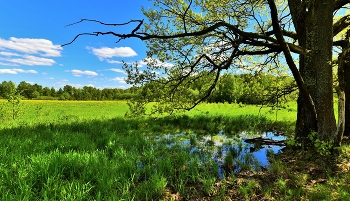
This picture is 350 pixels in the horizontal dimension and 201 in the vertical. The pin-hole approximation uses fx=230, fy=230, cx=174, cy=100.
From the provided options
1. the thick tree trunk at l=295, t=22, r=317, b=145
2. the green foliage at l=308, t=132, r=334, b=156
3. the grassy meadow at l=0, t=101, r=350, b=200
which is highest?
the thick tree trunk at l=295, t=22, r=317, b=145

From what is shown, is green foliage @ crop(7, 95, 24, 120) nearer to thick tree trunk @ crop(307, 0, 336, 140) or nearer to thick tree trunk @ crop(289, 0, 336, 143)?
thick tree trunk @ crop(289, 0, 336, 143)

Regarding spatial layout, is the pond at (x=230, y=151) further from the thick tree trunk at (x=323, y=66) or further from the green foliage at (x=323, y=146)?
the thick tree trunk at (x=323, y=66)

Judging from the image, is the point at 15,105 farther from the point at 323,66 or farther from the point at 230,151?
the point at 323,66

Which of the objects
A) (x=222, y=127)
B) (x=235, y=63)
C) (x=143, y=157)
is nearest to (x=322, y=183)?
(x=143, y=157)

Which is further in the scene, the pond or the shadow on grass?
the pond

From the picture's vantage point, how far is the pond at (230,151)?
602 cm

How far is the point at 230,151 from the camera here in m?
7.38

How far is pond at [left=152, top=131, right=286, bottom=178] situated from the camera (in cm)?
602

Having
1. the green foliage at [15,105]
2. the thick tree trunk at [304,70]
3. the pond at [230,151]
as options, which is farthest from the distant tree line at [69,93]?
the thick tree trunk at [304,70]

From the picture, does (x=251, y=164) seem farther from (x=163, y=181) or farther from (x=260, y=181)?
(x=163, y=181)

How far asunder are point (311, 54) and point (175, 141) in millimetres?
5436

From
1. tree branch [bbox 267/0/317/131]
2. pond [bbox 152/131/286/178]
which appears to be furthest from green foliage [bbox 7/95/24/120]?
tree branch [bbox 267/0/317/131]

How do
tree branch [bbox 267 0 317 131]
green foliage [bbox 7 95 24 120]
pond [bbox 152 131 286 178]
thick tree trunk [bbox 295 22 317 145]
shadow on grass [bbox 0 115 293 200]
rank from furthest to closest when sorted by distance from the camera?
green foliage [bbox 7 95 24 120] < thick tree trunk [bbox 295 22 317 145] < pond [bbox 152 131 286 178] < tree branch [bbox 267 0 317 131] < shadow on grass [bbox 0 115 293 200]

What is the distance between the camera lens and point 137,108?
7930 millimetres
